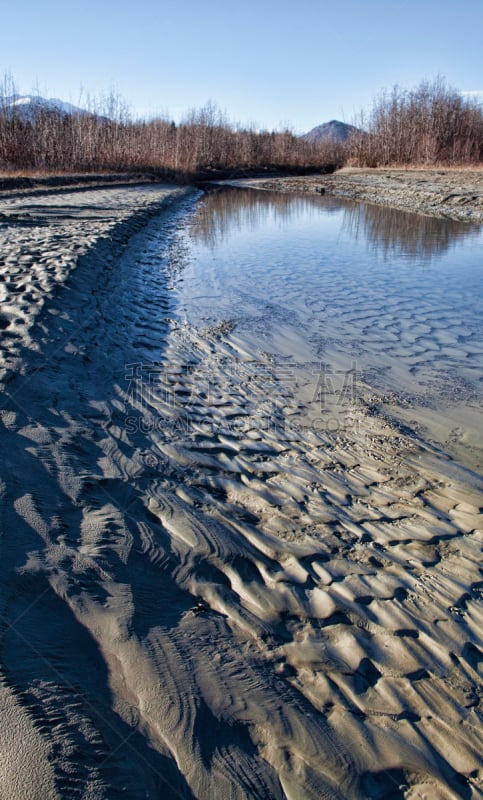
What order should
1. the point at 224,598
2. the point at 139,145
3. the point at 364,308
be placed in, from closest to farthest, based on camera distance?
the point at 224,598 < the point at 364,308 < the point at 139,145

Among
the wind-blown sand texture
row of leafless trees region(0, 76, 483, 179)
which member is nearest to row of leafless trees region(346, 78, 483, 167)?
row of leafless trees region(0, 76, 483, 179)

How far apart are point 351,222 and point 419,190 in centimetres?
417

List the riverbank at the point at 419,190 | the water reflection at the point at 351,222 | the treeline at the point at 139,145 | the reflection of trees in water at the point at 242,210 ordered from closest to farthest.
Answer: the water reflection at the point at 351,222, the reflection of trees in water at the point at 242,210, the riverbank at the point at 419,190, the treeline at the point at 139,145

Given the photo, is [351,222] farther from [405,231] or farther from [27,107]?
[27,107]

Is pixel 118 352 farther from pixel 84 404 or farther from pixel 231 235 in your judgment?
pixel 231 235

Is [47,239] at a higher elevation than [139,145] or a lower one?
lower

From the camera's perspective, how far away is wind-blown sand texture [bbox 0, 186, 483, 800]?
142cm

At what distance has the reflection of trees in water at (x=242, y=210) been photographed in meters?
12.7

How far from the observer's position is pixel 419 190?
645 inches

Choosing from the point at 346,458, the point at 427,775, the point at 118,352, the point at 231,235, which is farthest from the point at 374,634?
the point at 231,235

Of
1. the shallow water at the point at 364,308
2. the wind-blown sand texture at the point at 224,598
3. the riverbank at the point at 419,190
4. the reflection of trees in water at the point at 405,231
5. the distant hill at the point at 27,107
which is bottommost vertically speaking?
the wind-blown sand texture at the point at 224,598

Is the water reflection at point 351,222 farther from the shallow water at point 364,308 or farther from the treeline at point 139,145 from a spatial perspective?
the treeline at point 139,145

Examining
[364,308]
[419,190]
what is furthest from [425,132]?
[364,308]

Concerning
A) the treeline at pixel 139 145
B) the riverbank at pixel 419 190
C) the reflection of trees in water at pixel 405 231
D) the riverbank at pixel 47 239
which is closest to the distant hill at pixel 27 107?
the treeline at pixel 139 145
